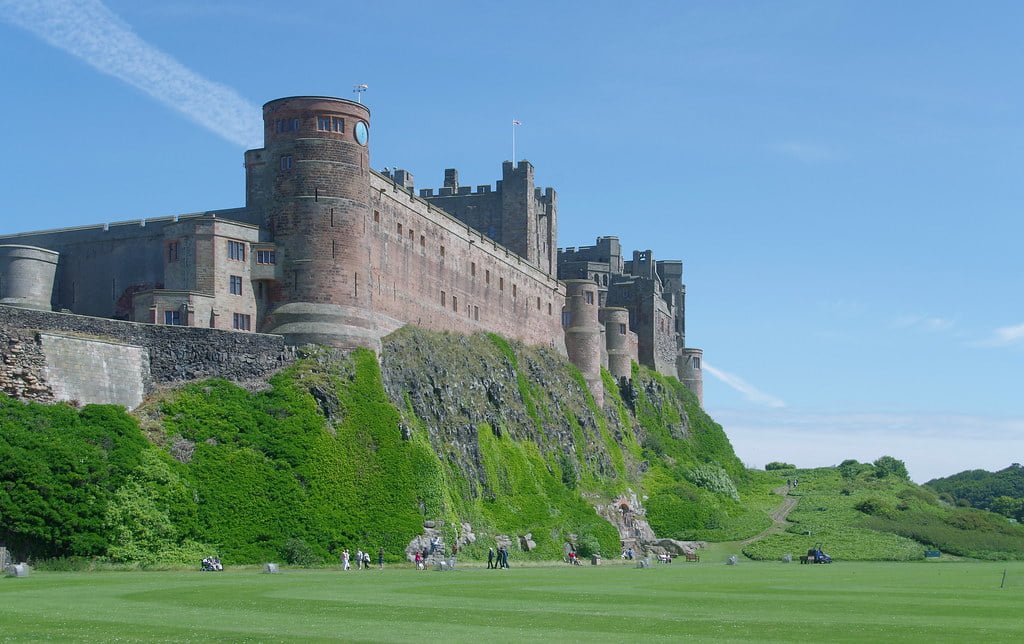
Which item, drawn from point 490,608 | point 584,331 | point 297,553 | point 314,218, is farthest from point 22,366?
point 584,331

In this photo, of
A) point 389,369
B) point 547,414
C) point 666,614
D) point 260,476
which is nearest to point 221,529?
point 260,476

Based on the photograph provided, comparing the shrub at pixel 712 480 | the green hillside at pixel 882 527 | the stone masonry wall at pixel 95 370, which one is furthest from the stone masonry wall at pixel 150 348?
the shrub at pixel 712 480

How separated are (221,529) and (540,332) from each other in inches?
2196

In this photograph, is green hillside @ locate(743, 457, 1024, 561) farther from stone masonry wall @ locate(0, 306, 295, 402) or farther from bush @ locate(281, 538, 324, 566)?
stone masonry wall @ locate(0, 306, 295, 402)

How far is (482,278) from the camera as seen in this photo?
99.9 metres

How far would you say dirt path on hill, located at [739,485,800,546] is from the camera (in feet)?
329

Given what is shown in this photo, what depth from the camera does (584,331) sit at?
117625 mm

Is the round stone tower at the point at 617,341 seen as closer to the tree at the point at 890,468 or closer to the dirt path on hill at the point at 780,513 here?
the dirt path on hill at the point at 780,513

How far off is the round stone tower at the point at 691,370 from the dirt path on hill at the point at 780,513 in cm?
1702

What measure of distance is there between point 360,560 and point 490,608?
2644 centimetres

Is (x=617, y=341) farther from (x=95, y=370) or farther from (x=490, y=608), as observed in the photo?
(x=490, y=608)

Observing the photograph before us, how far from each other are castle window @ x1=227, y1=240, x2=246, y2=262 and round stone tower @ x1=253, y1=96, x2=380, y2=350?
2.00 metres

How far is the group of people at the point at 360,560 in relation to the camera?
5959cm

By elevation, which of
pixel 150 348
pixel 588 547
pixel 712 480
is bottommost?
pixel 588 547
